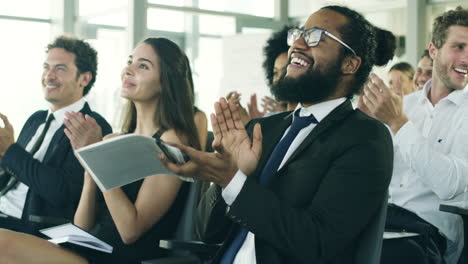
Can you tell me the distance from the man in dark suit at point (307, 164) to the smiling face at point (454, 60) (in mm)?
991

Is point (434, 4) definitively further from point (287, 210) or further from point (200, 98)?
point (287, 210)

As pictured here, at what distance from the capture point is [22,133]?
151 inches

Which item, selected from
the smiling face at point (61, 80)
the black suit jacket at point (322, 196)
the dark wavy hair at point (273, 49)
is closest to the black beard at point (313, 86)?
the black suit jacket at point (322, 196)

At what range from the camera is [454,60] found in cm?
308

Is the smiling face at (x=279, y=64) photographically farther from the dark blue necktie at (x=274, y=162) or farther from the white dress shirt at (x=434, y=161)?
the dark blue necktie at (x=274, y=162)

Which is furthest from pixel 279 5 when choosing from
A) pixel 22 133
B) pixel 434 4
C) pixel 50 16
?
pixel 22 133

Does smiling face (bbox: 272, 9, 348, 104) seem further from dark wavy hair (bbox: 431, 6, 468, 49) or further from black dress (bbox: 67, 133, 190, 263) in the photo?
dark wavy hair (bbox: 431, 6, 468, 49)

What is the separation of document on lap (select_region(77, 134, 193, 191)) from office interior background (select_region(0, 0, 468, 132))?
634 centimetres

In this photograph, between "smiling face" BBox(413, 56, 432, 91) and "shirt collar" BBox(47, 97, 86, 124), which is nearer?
"shirt collar" BBox(47, 97, 86, 124)

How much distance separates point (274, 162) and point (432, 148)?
101cm

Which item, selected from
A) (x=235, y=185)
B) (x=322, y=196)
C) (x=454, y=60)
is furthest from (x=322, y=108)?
(x=454, y=60)

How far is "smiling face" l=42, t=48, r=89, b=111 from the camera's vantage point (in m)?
3.77

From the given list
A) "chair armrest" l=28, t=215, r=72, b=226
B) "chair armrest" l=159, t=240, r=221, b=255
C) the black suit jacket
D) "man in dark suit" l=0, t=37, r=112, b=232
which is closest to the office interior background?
"man in dark suit" l=0, t=37, r=112, b=232

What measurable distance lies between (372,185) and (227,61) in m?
7.02
